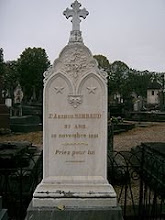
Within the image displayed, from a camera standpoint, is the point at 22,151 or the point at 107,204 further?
the point at 22,151

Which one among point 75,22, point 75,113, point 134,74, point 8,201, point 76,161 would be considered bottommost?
point 8,201

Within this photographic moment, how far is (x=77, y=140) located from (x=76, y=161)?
27cm

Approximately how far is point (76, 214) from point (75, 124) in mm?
1072

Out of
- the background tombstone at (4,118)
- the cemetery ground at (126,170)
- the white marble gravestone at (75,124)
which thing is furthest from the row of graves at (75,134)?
the background tombstone at (4,118)

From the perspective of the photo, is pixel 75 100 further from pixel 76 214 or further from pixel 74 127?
pixel 76 214

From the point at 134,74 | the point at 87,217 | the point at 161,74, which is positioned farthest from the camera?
the point at 161,74

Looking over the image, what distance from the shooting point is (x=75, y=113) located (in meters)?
4.00

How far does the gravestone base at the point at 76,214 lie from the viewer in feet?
12.4

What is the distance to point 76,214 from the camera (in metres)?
3.81

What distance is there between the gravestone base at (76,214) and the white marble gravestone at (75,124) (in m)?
0.23

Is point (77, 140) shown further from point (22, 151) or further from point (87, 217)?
point (22, 151)

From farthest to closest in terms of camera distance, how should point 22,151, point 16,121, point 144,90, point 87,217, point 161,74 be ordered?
point 161,74
point 144,90
point 16,121
point 22,151
point 87,217

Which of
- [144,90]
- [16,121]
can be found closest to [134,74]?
[144,90]

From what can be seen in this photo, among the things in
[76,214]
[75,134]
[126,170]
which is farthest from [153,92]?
[76,214]
